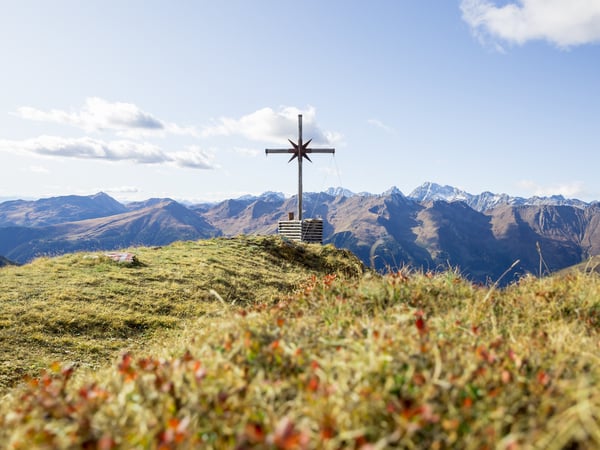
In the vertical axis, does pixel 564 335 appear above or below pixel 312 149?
below

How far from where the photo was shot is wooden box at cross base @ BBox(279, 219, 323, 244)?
117 ft

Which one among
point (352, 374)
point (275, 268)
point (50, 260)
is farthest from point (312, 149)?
point (352, 374)

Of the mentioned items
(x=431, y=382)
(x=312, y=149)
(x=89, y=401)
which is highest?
(x=312, y=149)

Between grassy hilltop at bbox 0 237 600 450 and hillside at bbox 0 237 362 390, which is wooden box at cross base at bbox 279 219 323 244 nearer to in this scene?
hillside at bbox 0 237 362 390

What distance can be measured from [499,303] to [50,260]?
69.6 ft

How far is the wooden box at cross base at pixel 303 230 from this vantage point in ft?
117

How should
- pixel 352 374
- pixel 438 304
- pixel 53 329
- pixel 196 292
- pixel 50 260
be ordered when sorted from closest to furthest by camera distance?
pixel 352 374
pixel 438 304
pixel 53 329
pixel 196 292
pixel 50 260

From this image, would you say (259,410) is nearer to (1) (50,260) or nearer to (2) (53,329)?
(2) (53,329)

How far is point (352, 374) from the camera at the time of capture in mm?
4039

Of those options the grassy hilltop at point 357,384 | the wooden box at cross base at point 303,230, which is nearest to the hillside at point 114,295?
the grassy hilltop at point 357,384

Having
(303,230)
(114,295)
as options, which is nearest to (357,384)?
(114,295)

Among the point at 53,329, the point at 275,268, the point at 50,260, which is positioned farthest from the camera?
the point at 275,268

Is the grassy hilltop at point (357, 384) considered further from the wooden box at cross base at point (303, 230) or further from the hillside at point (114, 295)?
the wooden box at cross base at point (303, 230)

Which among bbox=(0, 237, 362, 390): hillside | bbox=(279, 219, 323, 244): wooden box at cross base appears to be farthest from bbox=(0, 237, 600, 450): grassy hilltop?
bbox=(279, 219, 323, 244): wooden box at cross base
